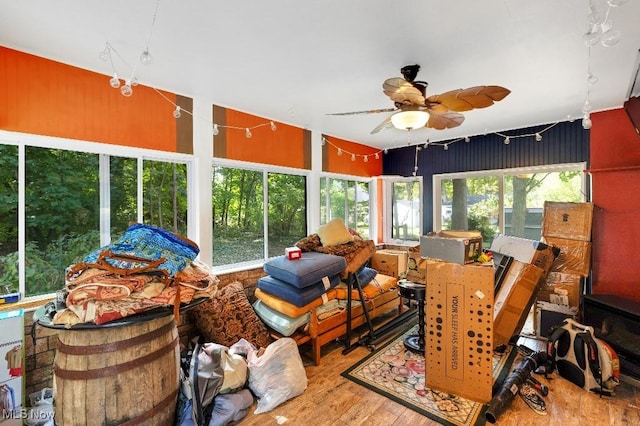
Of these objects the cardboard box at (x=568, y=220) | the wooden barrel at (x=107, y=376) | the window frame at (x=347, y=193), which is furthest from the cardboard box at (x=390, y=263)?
the wooden barrel at (x=107, y=376)

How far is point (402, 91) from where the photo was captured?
6.44 ft

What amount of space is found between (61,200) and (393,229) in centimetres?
472

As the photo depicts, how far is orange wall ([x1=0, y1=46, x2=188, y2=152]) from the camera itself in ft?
6.80

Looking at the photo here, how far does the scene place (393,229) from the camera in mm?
5516

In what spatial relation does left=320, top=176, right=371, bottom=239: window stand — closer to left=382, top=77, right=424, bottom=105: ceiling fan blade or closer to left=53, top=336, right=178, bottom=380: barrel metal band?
left=382, top=77, right=424, bottom=105: ceiling fan blade

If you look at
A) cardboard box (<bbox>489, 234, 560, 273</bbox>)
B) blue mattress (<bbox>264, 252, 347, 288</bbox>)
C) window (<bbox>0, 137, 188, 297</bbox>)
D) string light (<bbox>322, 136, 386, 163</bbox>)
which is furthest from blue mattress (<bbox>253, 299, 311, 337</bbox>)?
string light (<bbox>322, 136, 386, 163</bbox>)

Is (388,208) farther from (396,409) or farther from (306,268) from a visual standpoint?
(396,409)

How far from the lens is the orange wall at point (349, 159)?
455 cm

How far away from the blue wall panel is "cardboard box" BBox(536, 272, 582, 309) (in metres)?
1.54

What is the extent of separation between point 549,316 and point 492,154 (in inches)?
93.6

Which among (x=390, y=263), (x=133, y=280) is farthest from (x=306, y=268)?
(x=390, y=263)

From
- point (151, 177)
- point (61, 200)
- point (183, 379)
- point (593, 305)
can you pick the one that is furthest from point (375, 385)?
point (61, 200)

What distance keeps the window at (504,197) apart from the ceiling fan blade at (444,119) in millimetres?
2409

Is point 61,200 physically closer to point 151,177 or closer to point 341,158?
point 151,177
